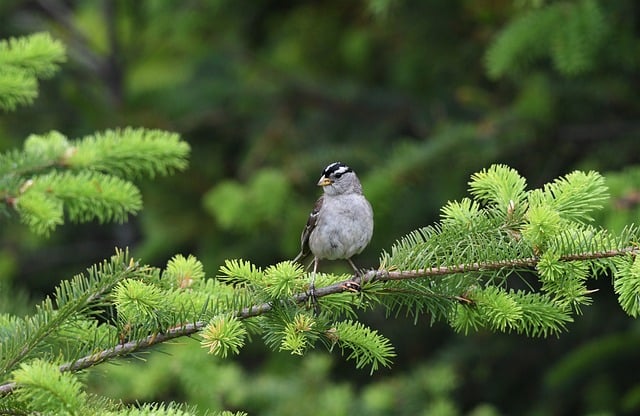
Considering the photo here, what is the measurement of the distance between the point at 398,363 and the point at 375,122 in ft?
6.27

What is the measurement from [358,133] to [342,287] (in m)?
→ 4.56

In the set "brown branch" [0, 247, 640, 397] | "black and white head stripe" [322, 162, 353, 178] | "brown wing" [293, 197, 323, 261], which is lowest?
"brown branch" [0, 247, 640, 397]

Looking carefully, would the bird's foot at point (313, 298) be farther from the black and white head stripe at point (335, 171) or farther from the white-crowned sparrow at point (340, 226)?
the black and white head stripe at point (335, 171)

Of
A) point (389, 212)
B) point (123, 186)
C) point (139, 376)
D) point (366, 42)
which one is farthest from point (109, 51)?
point (123, 186)

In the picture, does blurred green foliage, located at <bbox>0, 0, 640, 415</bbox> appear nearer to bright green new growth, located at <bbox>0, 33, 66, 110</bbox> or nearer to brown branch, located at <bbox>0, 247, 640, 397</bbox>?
bright green new growth, located at <bbox>0, 33, 66, 110</bbox>

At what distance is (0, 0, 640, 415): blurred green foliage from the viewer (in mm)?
4895

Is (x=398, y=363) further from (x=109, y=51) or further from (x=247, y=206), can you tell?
(x=109, y=51)

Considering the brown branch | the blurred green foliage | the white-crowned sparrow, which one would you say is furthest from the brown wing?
the brown branch

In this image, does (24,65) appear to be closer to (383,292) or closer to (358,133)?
(383,292)

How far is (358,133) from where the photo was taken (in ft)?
23.1

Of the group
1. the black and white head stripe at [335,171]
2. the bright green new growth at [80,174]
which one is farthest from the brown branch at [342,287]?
the black and white head stripe at [335,171]

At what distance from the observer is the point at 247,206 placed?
5.50 metres

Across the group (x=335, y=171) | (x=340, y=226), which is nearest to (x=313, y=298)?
(x=340, y=226)

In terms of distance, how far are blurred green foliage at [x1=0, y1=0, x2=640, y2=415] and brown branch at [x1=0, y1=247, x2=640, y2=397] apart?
6.06 ft
